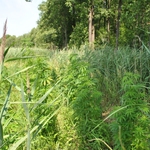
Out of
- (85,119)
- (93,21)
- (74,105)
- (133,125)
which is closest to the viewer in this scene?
(133,125)

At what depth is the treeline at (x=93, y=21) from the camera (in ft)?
60.4

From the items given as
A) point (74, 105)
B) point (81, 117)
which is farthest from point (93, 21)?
point (81, 117)

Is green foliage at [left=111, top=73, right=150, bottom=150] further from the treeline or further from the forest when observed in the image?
the treeline

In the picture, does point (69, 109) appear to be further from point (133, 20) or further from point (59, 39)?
point (59, 39)

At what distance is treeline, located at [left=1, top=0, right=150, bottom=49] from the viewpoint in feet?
60.4

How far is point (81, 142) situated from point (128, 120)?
88cm

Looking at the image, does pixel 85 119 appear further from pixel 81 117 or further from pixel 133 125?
pixel 133 125

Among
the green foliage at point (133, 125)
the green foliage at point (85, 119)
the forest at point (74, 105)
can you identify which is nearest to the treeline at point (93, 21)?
the forest at point (74, 105)

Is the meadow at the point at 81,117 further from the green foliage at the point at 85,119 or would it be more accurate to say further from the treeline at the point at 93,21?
the treeline at the point at 93,21

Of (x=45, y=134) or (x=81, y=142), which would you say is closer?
(x=81, y=142)

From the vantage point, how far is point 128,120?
8.81 ft

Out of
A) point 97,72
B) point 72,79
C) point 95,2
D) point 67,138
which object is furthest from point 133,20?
point 67,138

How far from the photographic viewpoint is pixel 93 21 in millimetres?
22219

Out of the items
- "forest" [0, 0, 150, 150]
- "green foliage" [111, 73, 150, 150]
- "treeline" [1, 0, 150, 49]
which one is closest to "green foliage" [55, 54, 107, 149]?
"forest" [0, 0, 150, 150]
